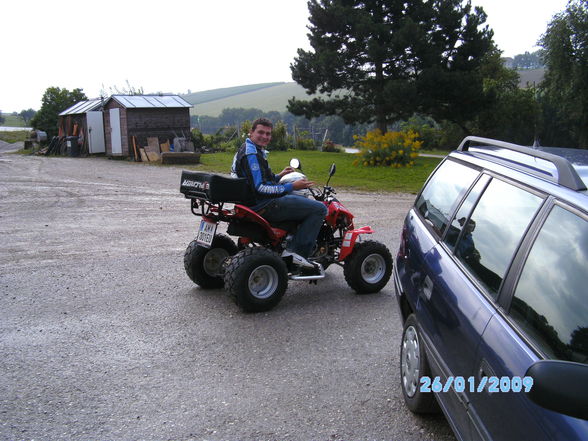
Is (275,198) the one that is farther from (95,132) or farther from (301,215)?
(95,132)

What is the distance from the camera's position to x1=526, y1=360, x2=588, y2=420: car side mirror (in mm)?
1695

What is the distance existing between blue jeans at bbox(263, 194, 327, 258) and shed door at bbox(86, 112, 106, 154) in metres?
27.2

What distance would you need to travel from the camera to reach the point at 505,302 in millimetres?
2555

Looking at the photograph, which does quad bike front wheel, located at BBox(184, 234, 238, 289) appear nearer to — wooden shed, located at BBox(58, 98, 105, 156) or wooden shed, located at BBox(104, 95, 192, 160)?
wooden shed, located at BBox(104, 95, 192, 160)

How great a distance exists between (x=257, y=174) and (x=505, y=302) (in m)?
3.60

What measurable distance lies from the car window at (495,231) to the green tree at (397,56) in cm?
2209

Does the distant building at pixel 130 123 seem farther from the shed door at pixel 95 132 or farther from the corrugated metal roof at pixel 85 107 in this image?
the corrugated metal roof at pixel 85 107

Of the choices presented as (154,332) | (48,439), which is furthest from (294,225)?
(48,439)

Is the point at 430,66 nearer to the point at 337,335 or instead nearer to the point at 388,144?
the point at 388,144

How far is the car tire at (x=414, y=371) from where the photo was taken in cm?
350

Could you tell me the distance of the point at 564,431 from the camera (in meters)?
1.86

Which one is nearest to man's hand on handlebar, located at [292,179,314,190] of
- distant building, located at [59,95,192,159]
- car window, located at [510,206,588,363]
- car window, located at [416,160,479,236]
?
car window, located at [416,160,479,236]

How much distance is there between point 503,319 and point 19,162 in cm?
2742
